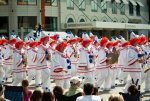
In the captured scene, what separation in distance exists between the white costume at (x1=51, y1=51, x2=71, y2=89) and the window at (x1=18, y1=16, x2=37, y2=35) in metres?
29.1

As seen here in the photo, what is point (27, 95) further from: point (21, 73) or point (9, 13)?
point (9, 13)

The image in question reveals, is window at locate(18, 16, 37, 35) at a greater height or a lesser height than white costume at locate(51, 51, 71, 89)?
greater

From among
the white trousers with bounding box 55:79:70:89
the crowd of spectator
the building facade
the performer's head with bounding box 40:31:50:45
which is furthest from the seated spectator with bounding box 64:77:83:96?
the building facade

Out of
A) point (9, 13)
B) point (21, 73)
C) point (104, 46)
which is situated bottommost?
point (21, 73)

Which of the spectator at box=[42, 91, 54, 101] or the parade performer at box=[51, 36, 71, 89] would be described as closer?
the spectator at box=[42, 91, 54, 101]

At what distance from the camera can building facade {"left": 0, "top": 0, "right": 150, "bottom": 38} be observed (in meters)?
42.5

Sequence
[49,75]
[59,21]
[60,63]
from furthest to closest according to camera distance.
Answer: [59,21] < [49,75] < [60,63]

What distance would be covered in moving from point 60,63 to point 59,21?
3233 cm

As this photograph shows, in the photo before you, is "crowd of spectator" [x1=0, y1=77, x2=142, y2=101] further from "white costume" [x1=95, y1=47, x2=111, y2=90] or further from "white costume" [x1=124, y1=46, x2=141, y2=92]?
"white costume" [x1=95, y1=47, x2=111, y2=90]

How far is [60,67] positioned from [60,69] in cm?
7

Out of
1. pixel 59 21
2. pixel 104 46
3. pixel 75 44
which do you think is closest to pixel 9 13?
pixel 59 21

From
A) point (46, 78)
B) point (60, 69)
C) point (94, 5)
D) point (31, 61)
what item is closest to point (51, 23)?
point (94, 5)

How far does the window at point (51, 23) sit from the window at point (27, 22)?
63.2 inches

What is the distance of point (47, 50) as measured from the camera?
1536 centimetres
